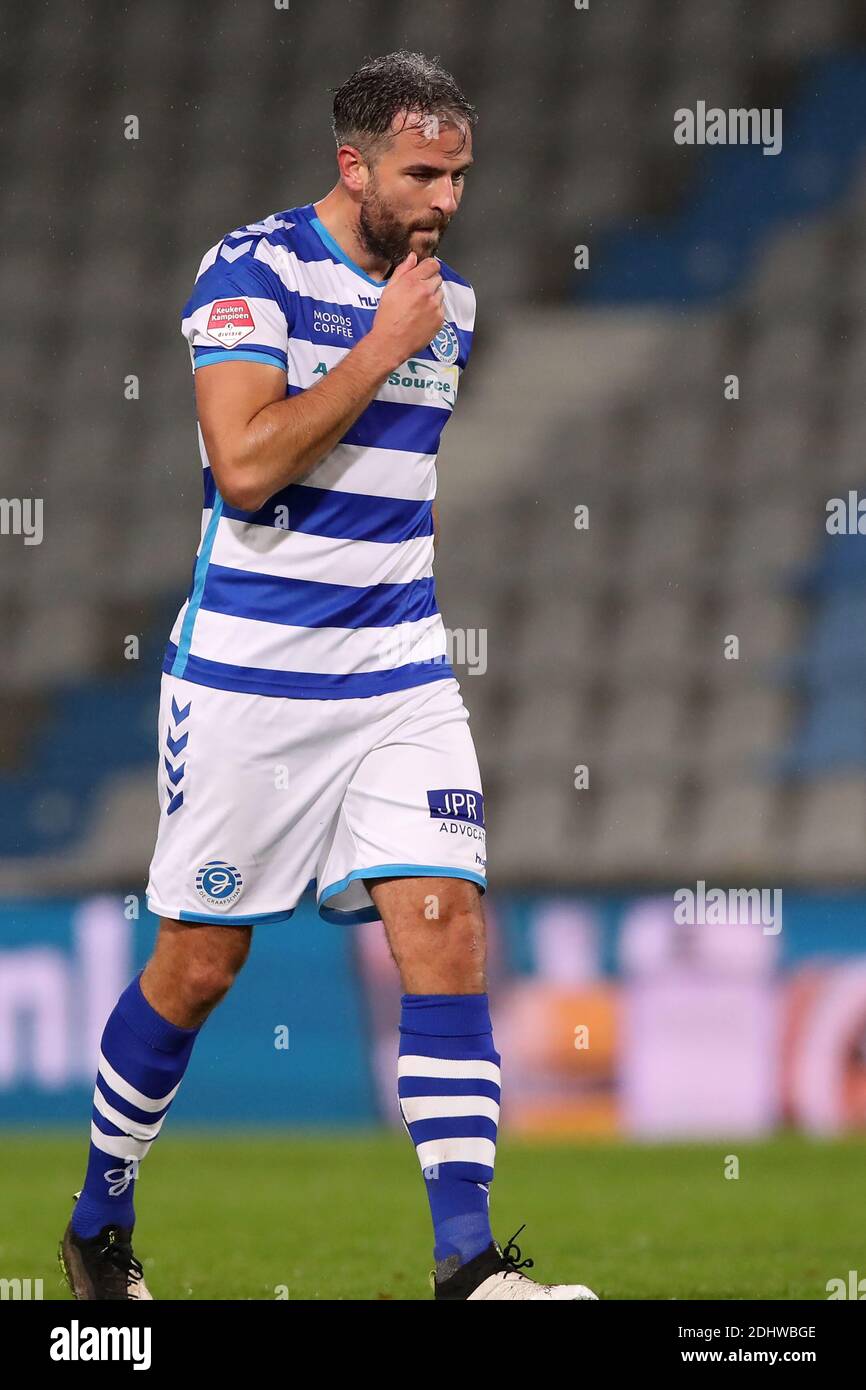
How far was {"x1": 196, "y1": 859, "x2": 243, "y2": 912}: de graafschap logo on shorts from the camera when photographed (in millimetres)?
3559

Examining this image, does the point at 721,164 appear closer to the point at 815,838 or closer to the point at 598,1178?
the point at 815,838

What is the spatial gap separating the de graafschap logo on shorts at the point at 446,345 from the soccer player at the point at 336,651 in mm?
32

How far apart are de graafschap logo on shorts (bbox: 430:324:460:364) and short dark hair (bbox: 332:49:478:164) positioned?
35cm

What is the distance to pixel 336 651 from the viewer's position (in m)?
3.59

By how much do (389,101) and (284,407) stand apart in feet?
1.97

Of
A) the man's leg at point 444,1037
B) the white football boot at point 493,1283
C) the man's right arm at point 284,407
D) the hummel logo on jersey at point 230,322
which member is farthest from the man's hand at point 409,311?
the white football boot at point 493,1283

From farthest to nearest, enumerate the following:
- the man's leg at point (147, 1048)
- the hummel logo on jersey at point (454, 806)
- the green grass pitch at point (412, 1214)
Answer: the green grass pitch at point (412, 1214)
the man's leg at point (147, 1048)
the hummel logo on jersey at point (454, 806)

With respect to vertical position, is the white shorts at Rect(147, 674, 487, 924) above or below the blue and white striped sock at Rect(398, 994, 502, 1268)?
above

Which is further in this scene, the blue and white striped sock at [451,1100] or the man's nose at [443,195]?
the man's nose at [443,195]

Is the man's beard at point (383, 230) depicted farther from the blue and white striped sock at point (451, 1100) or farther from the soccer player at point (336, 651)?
the blue and white striped sock at point (451, 1100)

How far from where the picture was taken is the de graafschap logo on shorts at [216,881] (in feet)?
11.7

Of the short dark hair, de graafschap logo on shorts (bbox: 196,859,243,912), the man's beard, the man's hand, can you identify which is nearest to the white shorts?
de graafschap logo on shorts (bbox: 196,859,243,912)

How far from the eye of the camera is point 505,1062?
27.8ft

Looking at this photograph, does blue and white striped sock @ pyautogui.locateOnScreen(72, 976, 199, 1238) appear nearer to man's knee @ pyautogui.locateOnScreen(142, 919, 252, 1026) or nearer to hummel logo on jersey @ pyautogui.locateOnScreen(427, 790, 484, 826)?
man's knee @ pyautogui.locateOnScreen(142, 919, 252, 1026)
